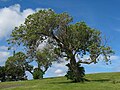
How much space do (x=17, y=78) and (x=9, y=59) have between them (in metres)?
10.8

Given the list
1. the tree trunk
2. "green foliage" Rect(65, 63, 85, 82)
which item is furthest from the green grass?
the tree trunk

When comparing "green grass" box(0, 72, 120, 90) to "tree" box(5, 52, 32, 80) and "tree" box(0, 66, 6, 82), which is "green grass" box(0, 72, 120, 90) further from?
"tree" box(0, 66, 6, 82)

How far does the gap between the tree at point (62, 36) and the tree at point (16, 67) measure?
30.6 m

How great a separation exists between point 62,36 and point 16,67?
136 feet

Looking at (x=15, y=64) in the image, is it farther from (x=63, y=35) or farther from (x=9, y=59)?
(x=63, y=35)

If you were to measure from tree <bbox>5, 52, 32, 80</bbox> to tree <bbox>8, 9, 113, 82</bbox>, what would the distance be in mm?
30575

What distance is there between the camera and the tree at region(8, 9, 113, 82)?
58.5 m

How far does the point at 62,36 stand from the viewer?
197ft

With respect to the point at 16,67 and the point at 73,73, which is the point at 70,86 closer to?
the point at 73,73

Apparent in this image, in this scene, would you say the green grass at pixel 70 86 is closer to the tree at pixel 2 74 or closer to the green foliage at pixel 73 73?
the green foliage at pixel 73 73

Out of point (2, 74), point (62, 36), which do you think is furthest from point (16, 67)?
point (62, 36)

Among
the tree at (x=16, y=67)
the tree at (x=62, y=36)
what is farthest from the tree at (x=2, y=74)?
the tree at (x=62, y=36)

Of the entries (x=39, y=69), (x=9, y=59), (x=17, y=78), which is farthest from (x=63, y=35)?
(x=17, y=78)

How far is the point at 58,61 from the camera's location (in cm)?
6222
